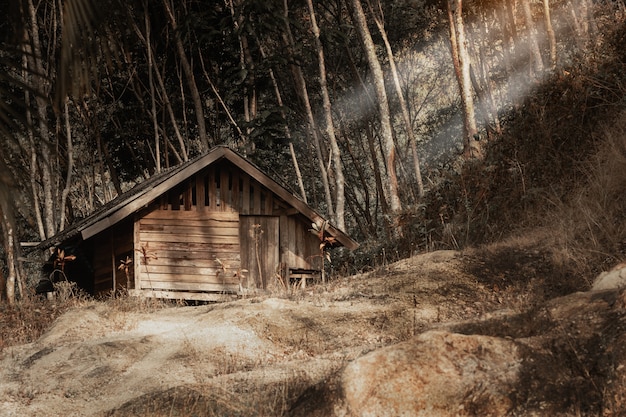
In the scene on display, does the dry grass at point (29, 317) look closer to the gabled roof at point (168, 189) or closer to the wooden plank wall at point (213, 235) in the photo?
the gabled roof at point (168, 189)

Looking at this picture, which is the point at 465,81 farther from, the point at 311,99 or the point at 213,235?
the point at 311,99

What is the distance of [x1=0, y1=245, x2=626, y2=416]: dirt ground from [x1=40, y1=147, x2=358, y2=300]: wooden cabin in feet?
21.1

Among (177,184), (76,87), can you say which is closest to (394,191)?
(177,184)

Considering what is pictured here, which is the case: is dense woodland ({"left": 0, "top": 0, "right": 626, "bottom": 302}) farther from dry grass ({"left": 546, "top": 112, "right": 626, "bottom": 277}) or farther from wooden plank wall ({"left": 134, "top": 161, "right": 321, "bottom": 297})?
wooden plank wall ({"left": 134, "top": 161, "right": 321, "bottom": 297})

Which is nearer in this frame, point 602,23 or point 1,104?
point 1,104

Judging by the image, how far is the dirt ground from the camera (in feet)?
21.3

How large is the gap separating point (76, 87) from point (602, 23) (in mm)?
18304

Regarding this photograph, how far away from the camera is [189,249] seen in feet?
67.1

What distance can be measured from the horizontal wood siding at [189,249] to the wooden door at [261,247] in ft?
1.16

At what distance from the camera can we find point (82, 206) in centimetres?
3406

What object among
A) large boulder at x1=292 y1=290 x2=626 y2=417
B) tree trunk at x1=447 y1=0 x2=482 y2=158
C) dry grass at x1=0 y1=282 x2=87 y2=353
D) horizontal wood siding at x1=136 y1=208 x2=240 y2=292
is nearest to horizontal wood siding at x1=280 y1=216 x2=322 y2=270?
horizontal wood siding at x1=136 y1=208 x2=240 y2=292

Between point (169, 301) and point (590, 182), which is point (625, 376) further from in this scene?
point (169, 301)

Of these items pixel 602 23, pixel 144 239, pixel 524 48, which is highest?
pixel 524 48

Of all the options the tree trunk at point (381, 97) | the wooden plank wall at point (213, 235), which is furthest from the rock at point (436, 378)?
the wooden plank wall at point (213, 235)
